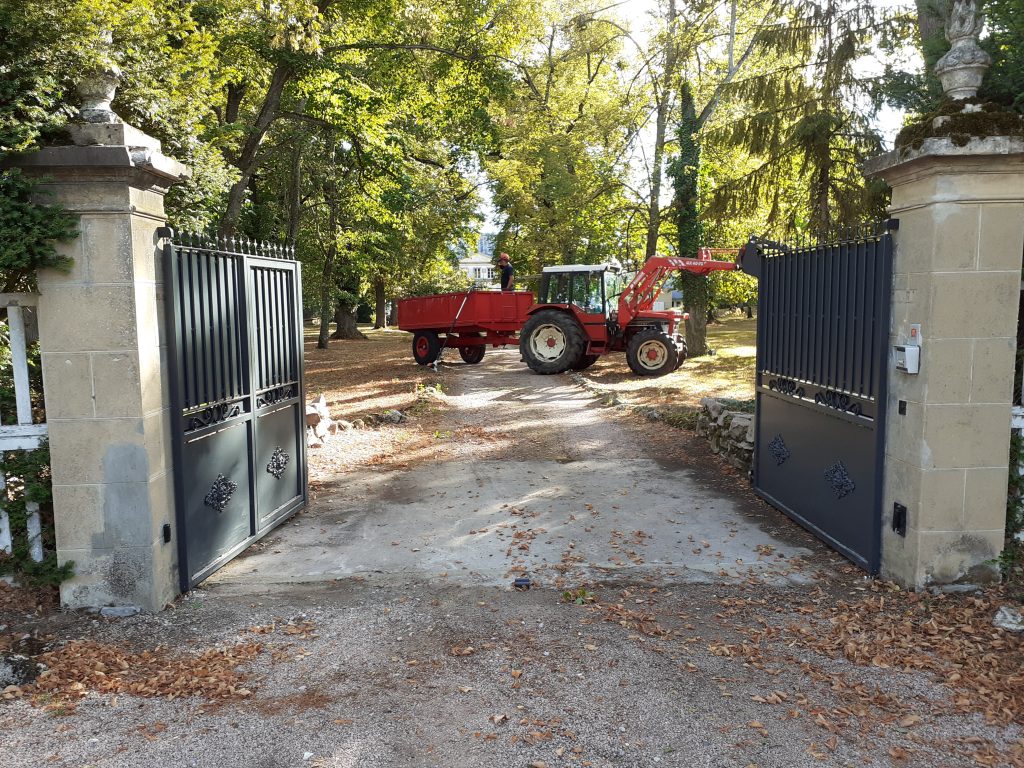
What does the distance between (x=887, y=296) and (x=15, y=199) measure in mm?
5289

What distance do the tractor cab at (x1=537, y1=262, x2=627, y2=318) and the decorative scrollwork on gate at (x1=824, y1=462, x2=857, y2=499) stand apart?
12233 millimetres

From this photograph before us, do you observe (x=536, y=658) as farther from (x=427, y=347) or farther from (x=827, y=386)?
(x=427, y=347)

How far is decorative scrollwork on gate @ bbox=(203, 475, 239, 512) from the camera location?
5.27m

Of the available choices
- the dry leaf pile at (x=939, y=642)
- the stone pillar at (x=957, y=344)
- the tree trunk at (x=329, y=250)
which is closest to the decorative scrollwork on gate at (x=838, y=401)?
the stone pillar at (x=957, y=344)

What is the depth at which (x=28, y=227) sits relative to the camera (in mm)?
4145

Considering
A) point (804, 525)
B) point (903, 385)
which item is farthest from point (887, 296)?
point (804, 525)

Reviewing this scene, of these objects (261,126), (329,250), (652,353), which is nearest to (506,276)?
(652,353)

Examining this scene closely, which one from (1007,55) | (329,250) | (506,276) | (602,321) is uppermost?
(329,250)

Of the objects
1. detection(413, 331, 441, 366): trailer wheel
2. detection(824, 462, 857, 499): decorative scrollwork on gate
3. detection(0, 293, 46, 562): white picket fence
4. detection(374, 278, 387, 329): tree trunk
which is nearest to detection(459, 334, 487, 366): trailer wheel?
detection(413, 331, 441, 366): trailer wheel

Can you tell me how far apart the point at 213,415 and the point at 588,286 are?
43.9 feet

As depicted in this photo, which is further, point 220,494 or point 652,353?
point 652,353

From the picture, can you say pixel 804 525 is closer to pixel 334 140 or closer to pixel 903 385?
pixel 903 385

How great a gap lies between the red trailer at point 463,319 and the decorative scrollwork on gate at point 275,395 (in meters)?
12.7

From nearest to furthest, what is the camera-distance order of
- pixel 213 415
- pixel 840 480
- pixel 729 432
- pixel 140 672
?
pixel 140 672, pixel 213 415, pixel 840 480, pixel 729 432
